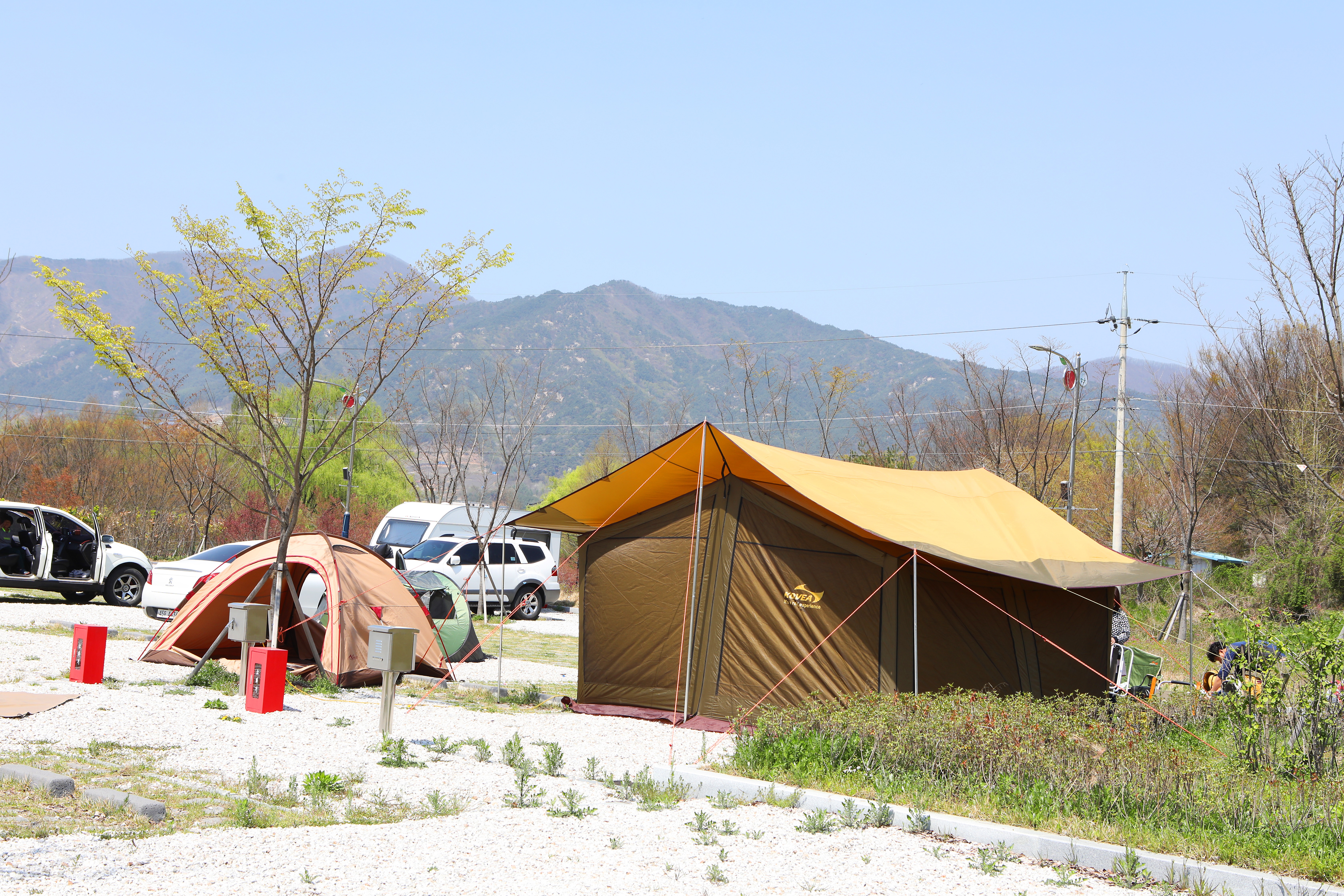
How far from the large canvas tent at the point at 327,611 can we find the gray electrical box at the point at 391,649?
2985 millimetres

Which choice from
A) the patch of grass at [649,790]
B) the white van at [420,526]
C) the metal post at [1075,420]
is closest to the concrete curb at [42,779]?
the patch of grass at [649,790]

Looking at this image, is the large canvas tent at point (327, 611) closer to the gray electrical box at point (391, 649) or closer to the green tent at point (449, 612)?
the green tent at point (449, 612)

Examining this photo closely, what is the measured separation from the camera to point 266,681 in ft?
31.8

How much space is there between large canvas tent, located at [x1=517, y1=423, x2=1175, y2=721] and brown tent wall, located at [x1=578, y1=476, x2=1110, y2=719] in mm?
16

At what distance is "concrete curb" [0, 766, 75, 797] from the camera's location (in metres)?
6.07

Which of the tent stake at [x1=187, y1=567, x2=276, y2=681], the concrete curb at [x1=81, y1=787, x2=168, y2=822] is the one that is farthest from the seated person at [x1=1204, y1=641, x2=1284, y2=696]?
the tent stake at [x1=187, y1=567, x2=276, y2=681]

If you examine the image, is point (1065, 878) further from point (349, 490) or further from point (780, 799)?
point (349, 490)

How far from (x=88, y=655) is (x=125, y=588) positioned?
1059 cm

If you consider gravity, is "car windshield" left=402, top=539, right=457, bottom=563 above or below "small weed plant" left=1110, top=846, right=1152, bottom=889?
above

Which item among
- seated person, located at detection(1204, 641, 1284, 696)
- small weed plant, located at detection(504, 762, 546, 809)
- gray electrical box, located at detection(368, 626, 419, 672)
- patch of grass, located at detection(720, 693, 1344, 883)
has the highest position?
seated person, located at detection(1204, 641, 1284, 696)

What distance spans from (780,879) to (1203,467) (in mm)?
27148

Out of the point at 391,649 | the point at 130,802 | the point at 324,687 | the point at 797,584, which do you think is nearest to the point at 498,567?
the point at 324,687

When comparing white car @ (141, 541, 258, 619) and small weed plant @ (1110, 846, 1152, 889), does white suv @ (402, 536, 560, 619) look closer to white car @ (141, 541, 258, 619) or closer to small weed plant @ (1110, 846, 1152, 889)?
white car @ (141, 541, 258, 619)

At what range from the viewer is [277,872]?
15.7ft
